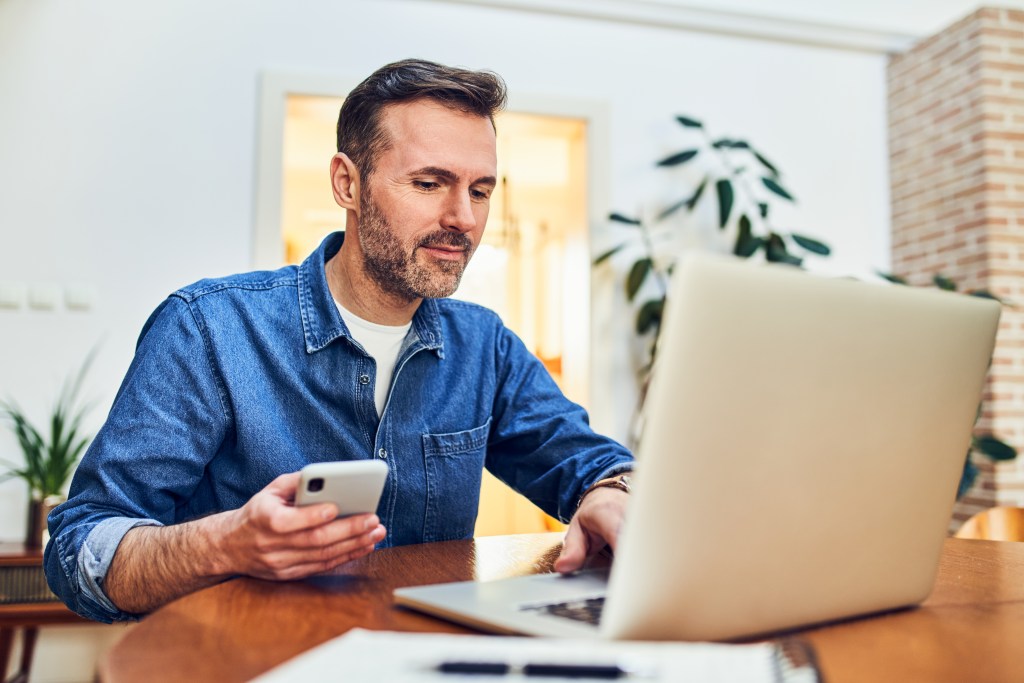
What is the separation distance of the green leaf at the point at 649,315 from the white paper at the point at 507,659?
3.33 m

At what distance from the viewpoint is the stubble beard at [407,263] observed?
1452mm

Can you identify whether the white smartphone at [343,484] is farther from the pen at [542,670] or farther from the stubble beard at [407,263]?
the stubble beard at [407,263]

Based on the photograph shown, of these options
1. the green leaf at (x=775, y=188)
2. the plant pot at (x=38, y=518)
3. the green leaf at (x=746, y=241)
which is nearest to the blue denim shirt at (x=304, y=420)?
the plant pot at (x=38, y=518)

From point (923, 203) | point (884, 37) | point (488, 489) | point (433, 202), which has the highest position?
point (884, 37)

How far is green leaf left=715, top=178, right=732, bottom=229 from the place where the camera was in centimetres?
382

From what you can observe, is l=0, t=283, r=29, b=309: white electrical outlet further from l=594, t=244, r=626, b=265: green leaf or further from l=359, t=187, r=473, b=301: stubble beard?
l=359, t=187, r=473, b=301: stubble beard

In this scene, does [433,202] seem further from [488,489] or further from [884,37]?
[488,489]

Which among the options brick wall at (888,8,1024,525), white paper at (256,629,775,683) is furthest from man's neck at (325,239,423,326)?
brick wall at (888,8,1024,525)

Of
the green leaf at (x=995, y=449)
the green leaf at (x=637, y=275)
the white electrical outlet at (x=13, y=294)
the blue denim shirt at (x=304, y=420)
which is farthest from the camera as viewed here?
the green leaf at (x=637, y=275)

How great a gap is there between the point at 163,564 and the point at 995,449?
3.61 meters

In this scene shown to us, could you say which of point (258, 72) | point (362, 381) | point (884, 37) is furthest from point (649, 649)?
point (884, 37)

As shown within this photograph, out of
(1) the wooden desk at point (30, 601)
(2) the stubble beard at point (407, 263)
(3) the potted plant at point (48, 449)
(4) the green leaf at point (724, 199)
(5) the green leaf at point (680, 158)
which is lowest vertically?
(1) the wooden desk at point (30, 601)

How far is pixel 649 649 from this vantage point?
1.71 ft

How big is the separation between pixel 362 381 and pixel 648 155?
3.03m
